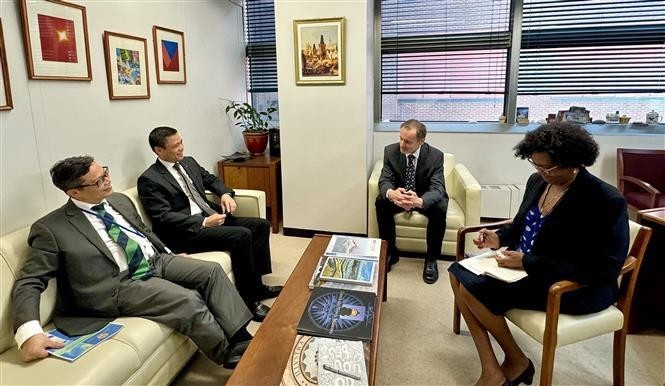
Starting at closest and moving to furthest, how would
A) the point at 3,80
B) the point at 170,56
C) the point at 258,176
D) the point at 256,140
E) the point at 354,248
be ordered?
1. the point at 3,80
2. the point at 354,248
3. the point at 170,56
4. the point at 258,176
5. the point at 256,140

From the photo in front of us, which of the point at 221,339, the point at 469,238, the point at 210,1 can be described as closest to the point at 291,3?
the point at 210,1

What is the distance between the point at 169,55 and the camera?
3.06 meters

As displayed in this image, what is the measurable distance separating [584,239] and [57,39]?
2650 millimetres

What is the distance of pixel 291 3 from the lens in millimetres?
3354

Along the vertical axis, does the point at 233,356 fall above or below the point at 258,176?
below

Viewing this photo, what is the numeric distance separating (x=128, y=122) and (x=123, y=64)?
1.18 ft

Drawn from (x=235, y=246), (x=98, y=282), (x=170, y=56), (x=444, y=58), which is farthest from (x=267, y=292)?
(x=444, y=58)

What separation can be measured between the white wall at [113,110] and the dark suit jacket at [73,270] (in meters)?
0.38

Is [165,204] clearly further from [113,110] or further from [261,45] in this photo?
[261,45]

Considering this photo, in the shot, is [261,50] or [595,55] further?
[261,50]

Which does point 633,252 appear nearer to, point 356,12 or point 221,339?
point 221,339

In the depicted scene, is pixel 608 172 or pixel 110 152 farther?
pixel 608 172

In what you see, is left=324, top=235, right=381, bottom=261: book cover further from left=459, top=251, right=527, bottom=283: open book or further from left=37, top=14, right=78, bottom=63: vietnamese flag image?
left=37, top=14, right=78, bottom=63: vietnamese flag image

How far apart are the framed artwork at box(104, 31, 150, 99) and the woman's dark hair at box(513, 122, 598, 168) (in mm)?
2379
